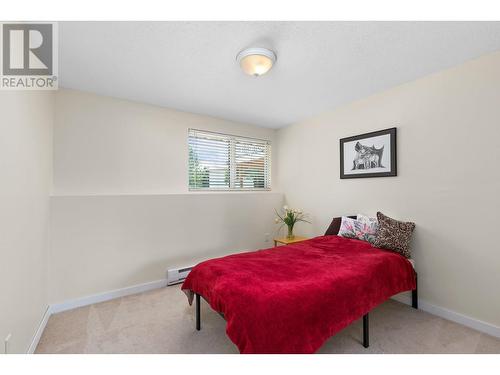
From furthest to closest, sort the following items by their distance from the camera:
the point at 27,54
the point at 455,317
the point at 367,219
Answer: the point at 367,219
the point at 455,317
the point at 27,54

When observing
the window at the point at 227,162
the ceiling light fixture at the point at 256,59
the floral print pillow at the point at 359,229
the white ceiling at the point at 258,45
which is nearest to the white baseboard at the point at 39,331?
the window at the point at 227,162

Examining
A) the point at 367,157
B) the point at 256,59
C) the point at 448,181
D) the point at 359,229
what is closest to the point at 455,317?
the point at 359,229

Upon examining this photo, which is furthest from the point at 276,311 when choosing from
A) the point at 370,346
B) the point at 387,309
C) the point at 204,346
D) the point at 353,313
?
the point at 387,309

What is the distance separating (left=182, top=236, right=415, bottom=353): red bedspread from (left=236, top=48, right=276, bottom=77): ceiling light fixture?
168 cm

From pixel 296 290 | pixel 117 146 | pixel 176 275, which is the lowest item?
pixel 176 275

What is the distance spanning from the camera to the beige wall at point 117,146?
8.29 feet

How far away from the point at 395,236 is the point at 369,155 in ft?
3.33

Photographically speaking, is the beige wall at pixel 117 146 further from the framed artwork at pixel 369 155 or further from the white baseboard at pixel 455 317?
the white baseboard at pixel 455 317

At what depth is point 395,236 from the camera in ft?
7.61

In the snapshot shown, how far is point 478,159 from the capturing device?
6.56 feet

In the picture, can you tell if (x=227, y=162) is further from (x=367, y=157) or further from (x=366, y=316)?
(x=366, y=316)

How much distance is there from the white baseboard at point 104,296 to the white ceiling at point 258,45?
2309mm

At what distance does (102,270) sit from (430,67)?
3.99 metres
